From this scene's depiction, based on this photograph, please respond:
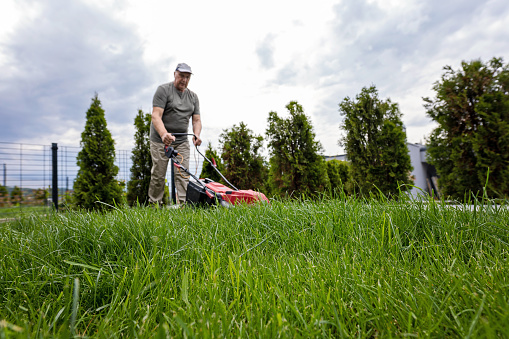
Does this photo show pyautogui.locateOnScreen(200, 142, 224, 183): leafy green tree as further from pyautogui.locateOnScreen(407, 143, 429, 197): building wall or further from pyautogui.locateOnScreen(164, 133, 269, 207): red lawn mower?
pyautogui.locateOnScreen(407, 143, 429, 197): building wall

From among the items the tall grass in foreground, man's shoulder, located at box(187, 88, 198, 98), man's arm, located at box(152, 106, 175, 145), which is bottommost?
the tall grass in foreground

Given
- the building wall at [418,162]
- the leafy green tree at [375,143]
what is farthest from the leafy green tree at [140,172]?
the building wall at [418,162]

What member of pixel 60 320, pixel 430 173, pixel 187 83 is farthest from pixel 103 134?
pixel 430 173

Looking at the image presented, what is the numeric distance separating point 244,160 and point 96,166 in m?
3.80

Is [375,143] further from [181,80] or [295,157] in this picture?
[181,80]

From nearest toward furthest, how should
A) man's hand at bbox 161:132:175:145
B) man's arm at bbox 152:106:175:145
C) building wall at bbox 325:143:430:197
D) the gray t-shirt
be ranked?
1. man's hand at bbox 161:132:175:145
2. man's arm at bbox 152:106:175:145
3. the gray t-shirt
4. building wall at bbox 325:143:430:197

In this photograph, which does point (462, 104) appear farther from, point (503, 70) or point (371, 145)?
point (371, 145)

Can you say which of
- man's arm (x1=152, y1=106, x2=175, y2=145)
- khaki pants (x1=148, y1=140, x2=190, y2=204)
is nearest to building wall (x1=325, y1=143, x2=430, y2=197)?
khaki pants (x1=148, y1=140, x2=190, y2=204)

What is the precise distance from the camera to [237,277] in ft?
4.71

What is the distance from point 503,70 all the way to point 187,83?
5.45 meters

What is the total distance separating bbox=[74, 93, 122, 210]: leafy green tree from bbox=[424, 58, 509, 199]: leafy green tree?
7.08 meters

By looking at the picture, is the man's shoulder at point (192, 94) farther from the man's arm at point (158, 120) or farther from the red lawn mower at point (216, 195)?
the red lawn mower at point (216, 195)

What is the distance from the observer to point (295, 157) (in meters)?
6.11

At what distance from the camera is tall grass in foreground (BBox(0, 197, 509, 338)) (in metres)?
1.08
